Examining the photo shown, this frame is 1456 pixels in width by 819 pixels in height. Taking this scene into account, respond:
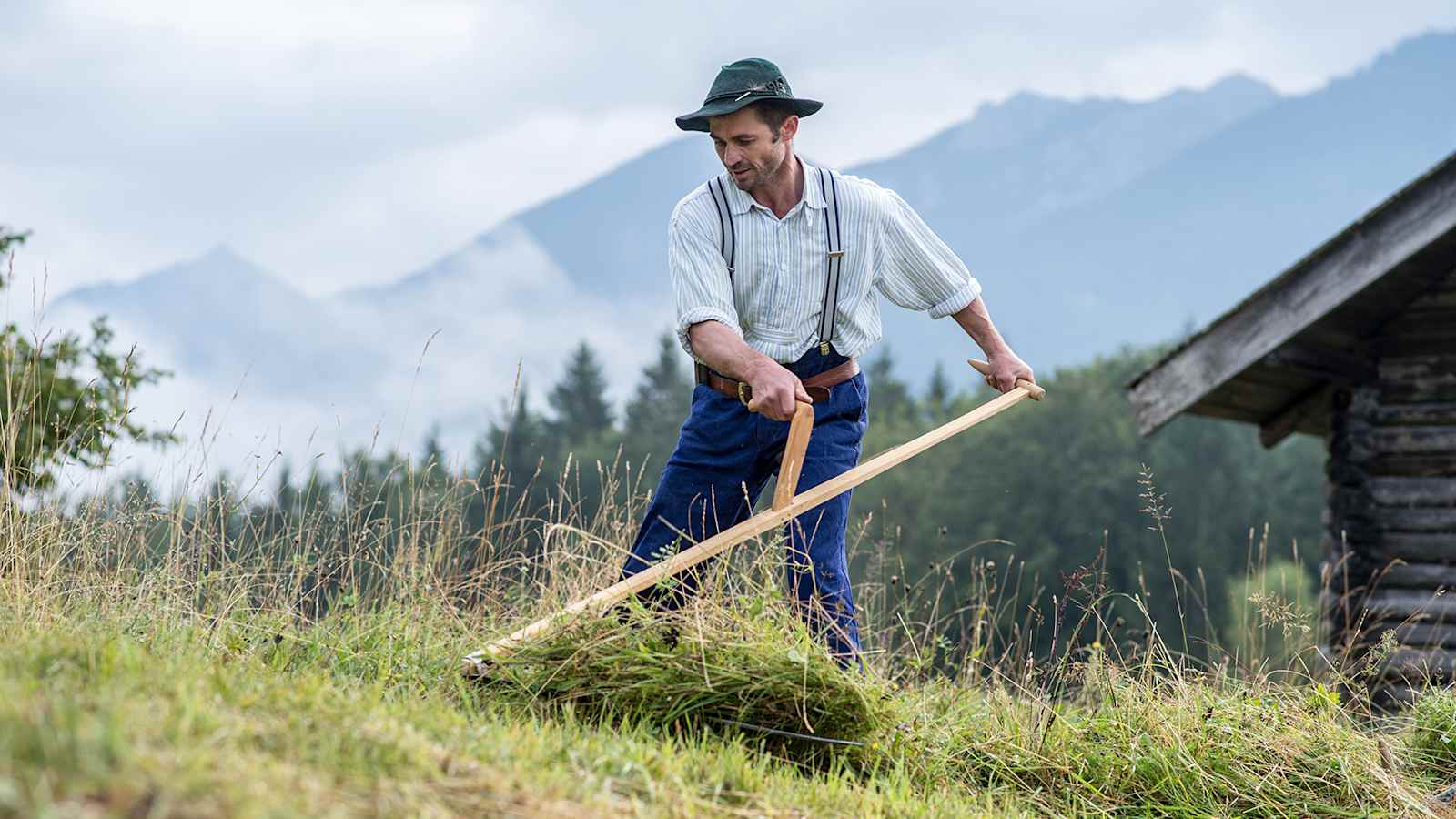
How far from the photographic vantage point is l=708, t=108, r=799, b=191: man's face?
3.98m

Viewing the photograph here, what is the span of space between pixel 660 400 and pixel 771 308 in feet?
227

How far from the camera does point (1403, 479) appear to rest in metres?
7.84

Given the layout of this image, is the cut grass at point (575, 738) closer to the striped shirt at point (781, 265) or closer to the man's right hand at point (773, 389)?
the man's right hand at point (773, 389)

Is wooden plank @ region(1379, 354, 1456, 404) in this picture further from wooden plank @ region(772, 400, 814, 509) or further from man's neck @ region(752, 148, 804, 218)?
wooden plank @ region(772, 400, 814, 509)

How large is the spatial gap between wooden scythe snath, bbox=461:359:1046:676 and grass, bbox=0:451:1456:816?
0.07 metres

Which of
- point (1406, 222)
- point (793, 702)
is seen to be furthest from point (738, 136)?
point (1406, 222)

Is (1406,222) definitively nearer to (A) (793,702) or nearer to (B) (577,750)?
(A) (793,702)

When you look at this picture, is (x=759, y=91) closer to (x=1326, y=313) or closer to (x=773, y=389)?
(x=773, y=389)

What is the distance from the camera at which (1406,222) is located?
6.84m

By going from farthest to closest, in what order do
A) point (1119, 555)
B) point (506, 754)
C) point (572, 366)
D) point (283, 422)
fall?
point (572, 366) → point (1119, 555) → point (283, 422) → point (506, 754)

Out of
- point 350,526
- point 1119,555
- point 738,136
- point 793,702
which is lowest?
point 1119,555

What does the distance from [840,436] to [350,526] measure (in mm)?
1665

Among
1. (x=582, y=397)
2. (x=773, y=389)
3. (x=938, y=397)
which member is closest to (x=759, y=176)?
(x=773, y=389)

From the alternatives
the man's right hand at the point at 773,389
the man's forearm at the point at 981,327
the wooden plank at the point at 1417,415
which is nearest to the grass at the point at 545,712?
the man's right hand at the point at 773,389
